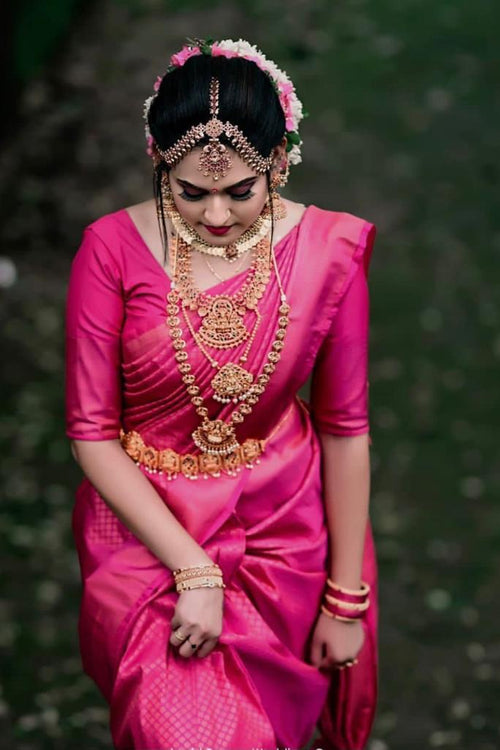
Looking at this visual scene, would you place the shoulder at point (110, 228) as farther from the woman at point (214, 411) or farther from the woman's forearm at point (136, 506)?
the woman's forearm at point (136, 506)

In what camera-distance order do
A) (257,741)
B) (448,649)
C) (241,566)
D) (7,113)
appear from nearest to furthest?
(257,741), (241,566), (448,649), (7,113)

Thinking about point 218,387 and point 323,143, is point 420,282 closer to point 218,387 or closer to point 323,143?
point 323,143

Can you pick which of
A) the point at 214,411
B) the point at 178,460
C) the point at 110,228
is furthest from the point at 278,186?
the point at 178,460

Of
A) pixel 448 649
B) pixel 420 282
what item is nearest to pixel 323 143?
pixel 420 282

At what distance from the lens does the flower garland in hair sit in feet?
7.60

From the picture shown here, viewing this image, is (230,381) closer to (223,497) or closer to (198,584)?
(223,497)

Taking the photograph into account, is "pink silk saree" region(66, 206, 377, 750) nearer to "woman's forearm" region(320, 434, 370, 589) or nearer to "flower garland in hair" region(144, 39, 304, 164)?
"woman's forearm" region(320, 434, 370, 589)

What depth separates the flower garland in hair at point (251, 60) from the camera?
7.60 feet

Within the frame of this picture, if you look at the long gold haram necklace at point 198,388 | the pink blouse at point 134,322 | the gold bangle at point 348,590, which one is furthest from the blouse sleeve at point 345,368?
the gold bangle at point 348,590

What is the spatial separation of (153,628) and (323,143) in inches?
204

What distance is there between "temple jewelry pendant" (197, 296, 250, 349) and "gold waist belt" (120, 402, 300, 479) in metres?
0.26

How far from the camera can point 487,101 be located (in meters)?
7.33

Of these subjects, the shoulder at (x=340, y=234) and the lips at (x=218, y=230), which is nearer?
the lips at (x=218, y=230)

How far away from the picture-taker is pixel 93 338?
2393 millimetres
